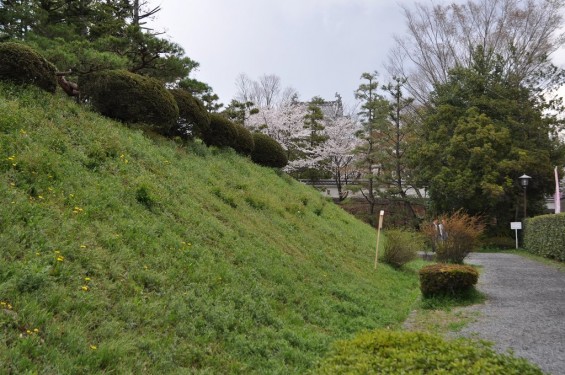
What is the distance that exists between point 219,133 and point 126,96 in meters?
4.05

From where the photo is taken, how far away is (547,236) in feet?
51.0

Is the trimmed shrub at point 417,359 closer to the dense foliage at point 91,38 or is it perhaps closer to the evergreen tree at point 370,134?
the dense foliage at point 91,38

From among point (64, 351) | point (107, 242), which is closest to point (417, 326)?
point (107, 242)

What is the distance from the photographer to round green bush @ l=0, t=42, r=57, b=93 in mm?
7324

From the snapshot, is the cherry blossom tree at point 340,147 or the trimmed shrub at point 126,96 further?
the cherry blossom tree at point 340,147

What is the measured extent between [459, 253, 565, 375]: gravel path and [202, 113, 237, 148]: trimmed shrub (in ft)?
25.1

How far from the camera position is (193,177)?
8.96 m

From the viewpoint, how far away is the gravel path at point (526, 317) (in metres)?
4.76

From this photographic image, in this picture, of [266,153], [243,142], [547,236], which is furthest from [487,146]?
[243,142]

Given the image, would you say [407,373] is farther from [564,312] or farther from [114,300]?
[564,312]

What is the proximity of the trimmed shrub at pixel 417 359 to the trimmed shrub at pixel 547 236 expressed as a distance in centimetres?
1246

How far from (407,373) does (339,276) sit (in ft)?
17.6

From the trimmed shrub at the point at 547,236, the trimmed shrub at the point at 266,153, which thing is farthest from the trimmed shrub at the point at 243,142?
the trimmed shrub at the point at 547,236

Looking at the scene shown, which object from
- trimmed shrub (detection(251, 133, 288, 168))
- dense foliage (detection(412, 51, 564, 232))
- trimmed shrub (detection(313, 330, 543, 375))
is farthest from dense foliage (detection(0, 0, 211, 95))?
dense foliage (detection(412, 51, 564, 232))
